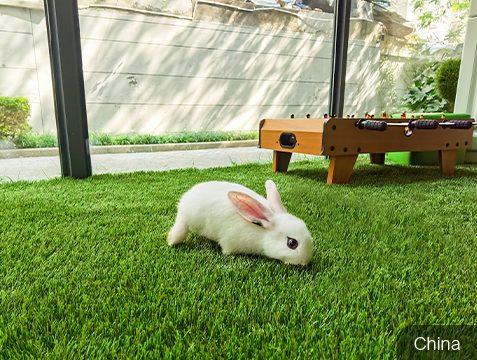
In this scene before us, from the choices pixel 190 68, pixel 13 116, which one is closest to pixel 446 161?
pixel 190 68

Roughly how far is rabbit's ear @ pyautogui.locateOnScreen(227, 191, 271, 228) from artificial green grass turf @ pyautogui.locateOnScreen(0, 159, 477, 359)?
0.34ft

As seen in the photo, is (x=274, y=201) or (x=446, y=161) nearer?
(x=274, y=201)

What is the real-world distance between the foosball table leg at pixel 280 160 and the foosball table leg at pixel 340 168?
44 cm

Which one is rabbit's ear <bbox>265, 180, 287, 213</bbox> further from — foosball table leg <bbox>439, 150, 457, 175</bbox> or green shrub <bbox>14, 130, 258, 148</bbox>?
foosball table leg <bbox>439, 150, 457, 175</bbox>

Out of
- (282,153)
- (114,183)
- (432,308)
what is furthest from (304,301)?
(282,153)

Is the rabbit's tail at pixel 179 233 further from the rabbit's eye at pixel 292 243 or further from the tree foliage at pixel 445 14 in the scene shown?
the tree foliage at pixel 445 14

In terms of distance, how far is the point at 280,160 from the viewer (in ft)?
7.25

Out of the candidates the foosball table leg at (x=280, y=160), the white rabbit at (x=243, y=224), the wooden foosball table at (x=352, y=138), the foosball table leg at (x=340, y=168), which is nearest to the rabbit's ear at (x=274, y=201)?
the white rabbit at (x=243, y=224)

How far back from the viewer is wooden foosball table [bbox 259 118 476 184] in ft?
5.64

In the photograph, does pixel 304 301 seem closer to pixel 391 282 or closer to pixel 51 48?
pixel 391 282

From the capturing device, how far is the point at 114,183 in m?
1.76

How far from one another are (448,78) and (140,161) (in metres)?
2.84

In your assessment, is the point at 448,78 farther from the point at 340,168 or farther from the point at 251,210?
the point at 251,210

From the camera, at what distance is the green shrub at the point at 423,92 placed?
10.6ft
